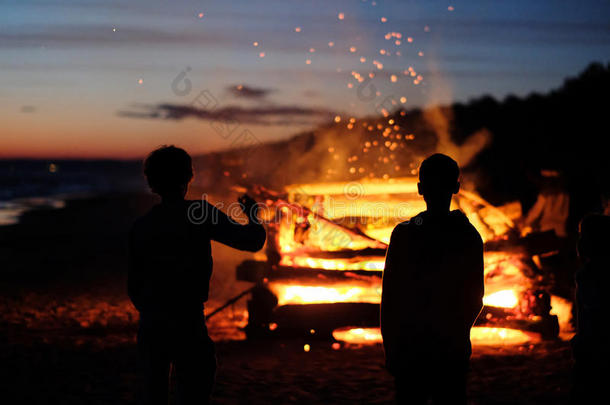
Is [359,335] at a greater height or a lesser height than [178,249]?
lesser

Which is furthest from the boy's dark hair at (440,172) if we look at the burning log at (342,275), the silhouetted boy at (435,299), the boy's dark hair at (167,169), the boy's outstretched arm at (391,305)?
the burning log at (342,275)

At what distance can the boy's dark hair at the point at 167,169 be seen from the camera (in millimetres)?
3004

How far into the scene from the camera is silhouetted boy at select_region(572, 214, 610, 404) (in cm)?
315

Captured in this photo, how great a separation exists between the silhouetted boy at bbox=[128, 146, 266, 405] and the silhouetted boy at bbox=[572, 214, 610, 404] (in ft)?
6.22

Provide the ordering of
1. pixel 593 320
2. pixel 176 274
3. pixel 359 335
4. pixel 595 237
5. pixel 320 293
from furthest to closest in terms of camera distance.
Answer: pixel 320 293 → pixel 359 335 → pixel 595 237 → pixel 593 320 → pixel 176 274

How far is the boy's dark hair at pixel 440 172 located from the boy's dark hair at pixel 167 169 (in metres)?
1.27

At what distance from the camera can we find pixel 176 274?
2924 millimetres

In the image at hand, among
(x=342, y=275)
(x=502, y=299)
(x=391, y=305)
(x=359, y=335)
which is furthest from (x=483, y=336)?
(x=391, y=305)

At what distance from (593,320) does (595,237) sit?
0.48 m

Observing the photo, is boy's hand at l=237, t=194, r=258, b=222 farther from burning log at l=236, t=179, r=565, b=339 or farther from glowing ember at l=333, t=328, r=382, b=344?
glowing ember at l=333, t=328, r=382, b=344

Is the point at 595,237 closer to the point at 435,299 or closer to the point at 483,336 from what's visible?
the point at 435,299

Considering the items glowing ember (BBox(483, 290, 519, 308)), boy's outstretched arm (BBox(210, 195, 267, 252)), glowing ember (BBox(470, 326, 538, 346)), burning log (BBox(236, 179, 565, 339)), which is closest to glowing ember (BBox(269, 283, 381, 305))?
burning log (BBox(236, 179, 565, 339))

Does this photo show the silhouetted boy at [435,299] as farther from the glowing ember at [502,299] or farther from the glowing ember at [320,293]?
the glowing ember at [502,299]

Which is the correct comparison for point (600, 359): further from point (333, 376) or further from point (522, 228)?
point (522, 228)
